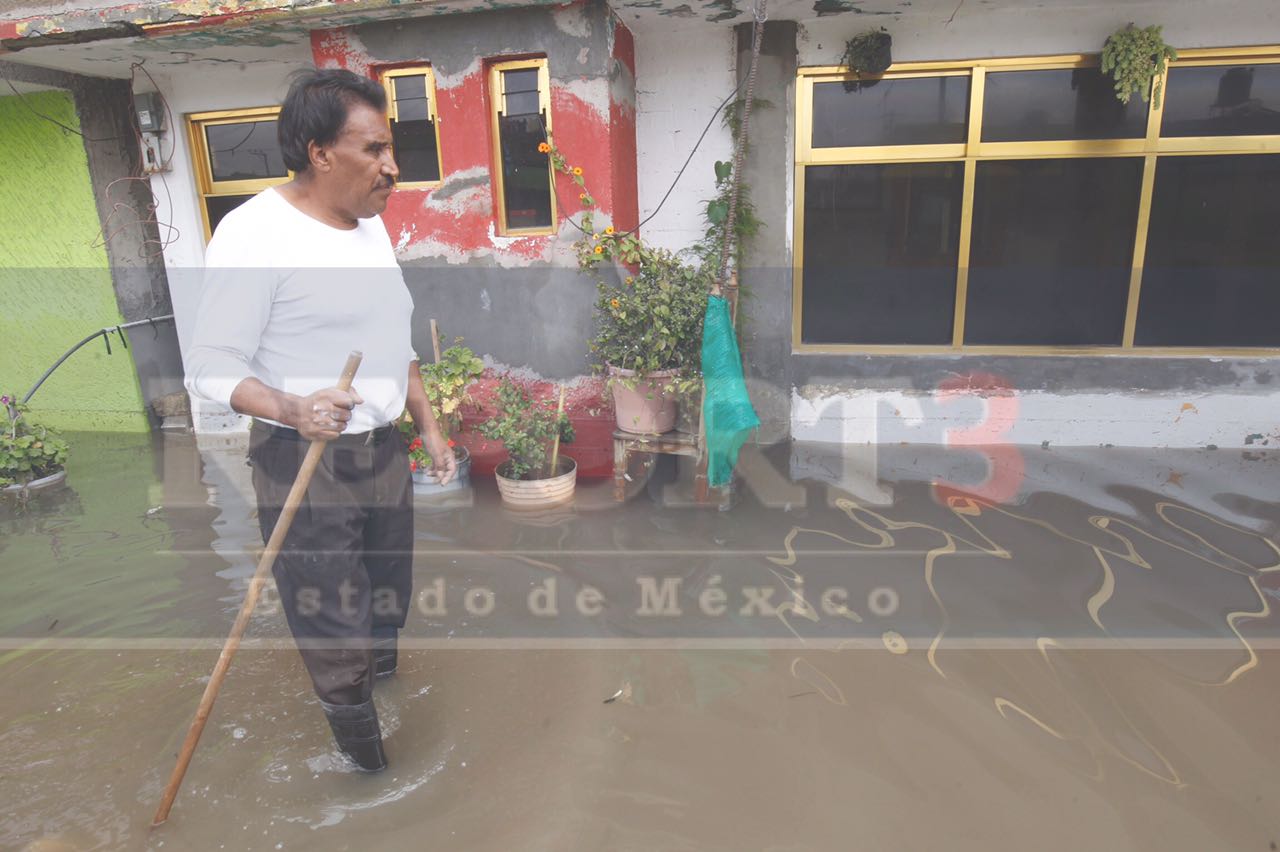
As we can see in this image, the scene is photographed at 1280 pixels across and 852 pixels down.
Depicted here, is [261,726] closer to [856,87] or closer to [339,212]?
[339,212]

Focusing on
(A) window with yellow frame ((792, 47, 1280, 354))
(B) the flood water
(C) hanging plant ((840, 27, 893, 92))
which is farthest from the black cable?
(B) the flood water

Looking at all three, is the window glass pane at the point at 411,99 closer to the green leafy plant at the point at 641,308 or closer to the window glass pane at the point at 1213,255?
the green leafy plant at the point at 641,308

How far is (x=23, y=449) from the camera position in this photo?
17.1 ft

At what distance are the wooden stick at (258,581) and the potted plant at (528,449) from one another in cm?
230

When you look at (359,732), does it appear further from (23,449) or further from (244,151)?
(244,151)

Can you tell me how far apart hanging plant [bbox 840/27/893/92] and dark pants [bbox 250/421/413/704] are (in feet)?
13.4

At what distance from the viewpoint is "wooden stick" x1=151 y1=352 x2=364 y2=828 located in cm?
216

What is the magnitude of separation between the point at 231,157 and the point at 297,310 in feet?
16.3

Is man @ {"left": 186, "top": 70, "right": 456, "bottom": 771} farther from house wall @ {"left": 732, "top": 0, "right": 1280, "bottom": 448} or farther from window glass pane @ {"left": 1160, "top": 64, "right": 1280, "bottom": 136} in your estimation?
window glass pane @ {"left": 1160, "top": 64, "right": 1280, "bottom": 136}

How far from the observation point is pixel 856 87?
16.9 feet

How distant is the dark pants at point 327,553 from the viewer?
2.28 meters

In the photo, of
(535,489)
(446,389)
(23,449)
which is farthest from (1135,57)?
(23,449)

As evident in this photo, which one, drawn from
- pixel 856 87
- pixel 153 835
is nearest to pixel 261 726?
pixel 153 835

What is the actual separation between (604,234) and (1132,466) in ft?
12.1
